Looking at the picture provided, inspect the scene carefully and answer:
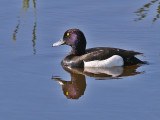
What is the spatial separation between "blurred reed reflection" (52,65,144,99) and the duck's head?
0.62 metres

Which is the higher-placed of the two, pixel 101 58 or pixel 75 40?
pixel 75 40

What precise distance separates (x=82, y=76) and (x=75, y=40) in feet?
4.25

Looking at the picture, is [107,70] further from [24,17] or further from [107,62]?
[24,17]

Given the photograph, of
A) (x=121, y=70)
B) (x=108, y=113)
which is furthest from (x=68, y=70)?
(x=108, y=113)

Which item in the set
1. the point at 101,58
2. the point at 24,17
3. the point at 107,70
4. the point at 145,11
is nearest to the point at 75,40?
the point at 101,58

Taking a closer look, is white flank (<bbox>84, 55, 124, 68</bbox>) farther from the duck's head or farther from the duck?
the duck's head

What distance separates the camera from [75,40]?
1250 centimetres

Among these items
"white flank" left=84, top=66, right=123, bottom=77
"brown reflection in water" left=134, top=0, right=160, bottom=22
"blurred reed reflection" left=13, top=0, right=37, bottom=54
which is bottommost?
"white flank" left=84, top=66, right=123, bottom=77

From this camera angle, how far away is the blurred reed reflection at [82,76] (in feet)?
34.2

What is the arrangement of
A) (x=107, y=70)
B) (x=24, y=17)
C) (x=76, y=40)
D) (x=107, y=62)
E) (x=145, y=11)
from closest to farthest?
(x=107, y=70), (x=107, y=62), (x=76, y=40), (x=24, y=17), (x=145, y=11)

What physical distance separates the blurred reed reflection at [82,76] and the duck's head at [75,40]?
62 centimetres

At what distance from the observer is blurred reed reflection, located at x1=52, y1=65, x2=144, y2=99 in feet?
34.2

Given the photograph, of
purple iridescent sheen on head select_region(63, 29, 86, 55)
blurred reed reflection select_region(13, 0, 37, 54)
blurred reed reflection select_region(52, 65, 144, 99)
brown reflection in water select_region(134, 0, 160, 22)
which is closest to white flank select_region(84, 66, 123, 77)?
blurred reed reflection select_region(52, 65, 144, 99)

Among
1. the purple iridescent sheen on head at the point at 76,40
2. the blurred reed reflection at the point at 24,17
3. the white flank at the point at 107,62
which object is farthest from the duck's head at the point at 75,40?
the blurred reed reflection at the point at 24,17
